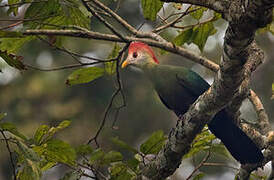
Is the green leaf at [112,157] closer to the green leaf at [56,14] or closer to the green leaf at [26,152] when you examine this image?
the green leaf at [26,152]

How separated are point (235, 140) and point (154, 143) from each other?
45.6 inches

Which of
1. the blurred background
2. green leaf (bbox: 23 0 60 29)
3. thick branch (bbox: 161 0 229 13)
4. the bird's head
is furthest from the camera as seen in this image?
the blurred background

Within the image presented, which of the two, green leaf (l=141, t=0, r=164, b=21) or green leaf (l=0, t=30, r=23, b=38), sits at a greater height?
green leaf (l=0, t=30, r=23, b=38)

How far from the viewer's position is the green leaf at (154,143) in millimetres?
3137

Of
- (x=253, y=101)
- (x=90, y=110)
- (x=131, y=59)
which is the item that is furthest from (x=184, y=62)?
(x=253, y=101)

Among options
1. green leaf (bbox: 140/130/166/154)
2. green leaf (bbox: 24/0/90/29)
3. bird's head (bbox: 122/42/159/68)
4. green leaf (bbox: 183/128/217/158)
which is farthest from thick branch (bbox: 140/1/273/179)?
bird's head (bbox: 122/42/159/68)

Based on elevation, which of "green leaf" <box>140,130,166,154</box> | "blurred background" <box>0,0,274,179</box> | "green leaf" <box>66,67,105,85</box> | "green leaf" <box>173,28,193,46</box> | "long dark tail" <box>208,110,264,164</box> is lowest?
"blurred background" <box>0,0,274,179</box>

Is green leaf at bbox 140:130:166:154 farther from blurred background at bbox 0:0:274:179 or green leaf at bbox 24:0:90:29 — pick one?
blurred background at bbox 0:0:274:179

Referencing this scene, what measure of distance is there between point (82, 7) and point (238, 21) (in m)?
1.30

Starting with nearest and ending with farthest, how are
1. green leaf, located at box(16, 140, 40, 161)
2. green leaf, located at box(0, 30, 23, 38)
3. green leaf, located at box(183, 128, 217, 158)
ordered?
green leaf, located at box(0, 30, 23, 38) → green leaf, located at box(16, 140, 40, 161) → green leaf, located at box(183, 128, 217, 158)

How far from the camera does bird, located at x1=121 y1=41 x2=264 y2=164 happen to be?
4016mm

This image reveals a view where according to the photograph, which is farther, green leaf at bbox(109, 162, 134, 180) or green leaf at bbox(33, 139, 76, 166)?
green leaf at bbox(109, 162, 134, 180)

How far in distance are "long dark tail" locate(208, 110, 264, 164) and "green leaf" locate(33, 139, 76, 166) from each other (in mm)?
1487

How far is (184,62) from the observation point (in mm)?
10117
